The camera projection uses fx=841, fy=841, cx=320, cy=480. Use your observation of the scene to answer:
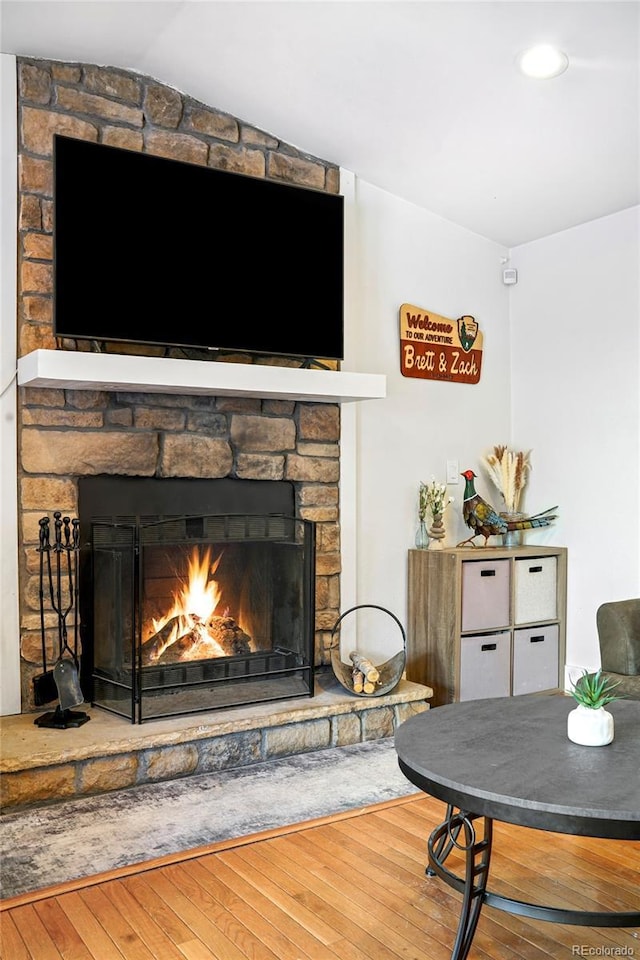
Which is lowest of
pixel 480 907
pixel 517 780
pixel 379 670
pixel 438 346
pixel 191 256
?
pixel 480 907

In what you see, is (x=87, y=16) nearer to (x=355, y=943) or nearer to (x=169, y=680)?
(x=169, y=680)

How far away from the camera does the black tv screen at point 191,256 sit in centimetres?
317

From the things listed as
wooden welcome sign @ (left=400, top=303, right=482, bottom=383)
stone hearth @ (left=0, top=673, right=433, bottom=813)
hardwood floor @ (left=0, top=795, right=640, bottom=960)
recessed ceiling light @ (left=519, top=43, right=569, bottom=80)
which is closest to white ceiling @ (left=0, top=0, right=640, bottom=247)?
recessed ceiling light @ (left=519, top=43, right=569, bottom=80)

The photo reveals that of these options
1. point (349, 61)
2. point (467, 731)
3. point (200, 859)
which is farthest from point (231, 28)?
point (200, 859)

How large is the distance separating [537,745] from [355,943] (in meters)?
0.65

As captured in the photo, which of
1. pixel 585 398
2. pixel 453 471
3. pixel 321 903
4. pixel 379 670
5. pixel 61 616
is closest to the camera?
pixel 321 903

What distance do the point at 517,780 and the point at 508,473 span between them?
288cm

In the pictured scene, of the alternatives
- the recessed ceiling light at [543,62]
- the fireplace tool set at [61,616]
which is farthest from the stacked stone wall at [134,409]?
the recessed ceiling light at [543,62]

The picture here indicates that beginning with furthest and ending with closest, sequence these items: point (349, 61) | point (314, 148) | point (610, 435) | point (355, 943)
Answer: point (610, 435), point (314, 148), point (349, 61), point (355, 943)

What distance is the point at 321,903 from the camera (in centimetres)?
224

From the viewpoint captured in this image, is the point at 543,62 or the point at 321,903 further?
the point at 543,62

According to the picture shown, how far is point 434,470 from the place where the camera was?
446cm

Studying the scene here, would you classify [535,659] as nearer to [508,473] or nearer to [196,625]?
[508,473]

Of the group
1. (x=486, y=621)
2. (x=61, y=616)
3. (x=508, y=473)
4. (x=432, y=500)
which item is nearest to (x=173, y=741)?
(x=61, y=616)
